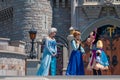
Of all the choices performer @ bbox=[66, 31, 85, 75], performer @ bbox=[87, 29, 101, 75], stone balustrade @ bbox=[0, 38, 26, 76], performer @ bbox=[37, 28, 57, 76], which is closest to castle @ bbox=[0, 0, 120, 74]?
stone balustrade @ bbox=[0, 38, 26, 76]

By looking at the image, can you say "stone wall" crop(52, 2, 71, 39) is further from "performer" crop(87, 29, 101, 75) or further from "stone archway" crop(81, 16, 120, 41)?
"performer" crop(87, 29, 101, 75)

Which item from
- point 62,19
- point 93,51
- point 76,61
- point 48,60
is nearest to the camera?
point 48,60

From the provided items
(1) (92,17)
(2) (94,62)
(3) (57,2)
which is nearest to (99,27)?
(1) (92,17)

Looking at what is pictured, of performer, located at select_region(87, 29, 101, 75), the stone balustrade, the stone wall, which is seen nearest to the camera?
performer, located at select_region(87, 29, 101, 75)

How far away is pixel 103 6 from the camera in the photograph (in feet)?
75.9

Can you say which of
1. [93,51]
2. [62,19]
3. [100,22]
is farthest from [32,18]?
[93,51]

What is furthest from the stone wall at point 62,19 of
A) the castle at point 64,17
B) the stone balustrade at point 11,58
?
the stone balustrade at point 11,58

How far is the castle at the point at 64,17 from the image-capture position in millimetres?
23219

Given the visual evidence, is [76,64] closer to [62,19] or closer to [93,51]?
[93,51]

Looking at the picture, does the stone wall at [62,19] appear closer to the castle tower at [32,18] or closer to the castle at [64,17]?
the castle at [64,17]

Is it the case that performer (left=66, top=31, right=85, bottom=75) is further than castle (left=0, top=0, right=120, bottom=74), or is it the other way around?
castle (left=0, top=0, right=120, bottom=74)

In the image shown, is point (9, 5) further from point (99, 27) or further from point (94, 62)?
point (94, 62)

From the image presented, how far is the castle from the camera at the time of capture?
23219mm

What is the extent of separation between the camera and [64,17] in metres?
24.2
